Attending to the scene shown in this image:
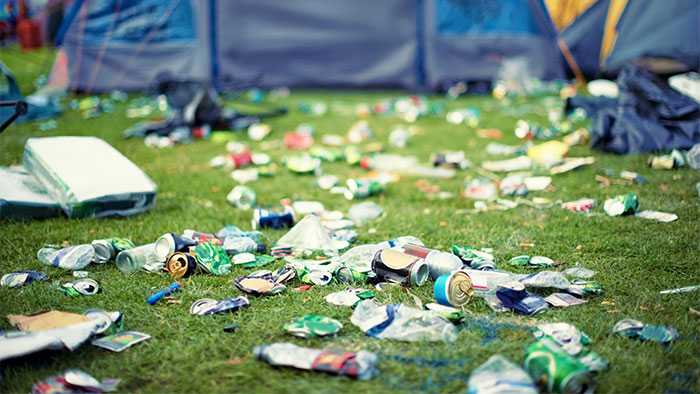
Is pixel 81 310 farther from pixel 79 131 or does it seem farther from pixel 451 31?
pixel 451 31

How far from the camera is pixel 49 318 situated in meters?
2.57

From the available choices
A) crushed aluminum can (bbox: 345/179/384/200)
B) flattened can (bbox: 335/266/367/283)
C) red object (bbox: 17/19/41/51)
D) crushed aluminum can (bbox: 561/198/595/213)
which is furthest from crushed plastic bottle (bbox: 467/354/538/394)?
red object (bbox: 17/19/41/51)

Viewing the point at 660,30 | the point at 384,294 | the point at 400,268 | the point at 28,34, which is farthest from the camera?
the point at 28,34

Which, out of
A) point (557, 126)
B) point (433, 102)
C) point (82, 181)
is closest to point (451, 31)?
point (433, 102)

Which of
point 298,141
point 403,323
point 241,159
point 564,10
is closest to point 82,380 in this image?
point 403,323

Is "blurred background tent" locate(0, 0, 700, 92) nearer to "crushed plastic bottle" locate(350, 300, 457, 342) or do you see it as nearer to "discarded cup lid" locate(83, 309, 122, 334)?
"discarded cup lid" locate(83, 309, 122, 334)

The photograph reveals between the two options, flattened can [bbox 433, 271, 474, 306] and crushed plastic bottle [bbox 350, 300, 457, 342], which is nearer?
crushed plastic bottle [bbox 350, 300, 457, 342]

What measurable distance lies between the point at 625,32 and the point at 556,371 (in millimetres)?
7828

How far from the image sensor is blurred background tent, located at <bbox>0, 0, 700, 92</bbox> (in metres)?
9.09

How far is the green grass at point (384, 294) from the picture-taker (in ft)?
7.31

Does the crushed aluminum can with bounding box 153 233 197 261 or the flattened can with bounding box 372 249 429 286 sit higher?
the flattened can with bounding box 372 249 429 286

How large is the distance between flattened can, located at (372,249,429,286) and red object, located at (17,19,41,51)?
49.3 ft

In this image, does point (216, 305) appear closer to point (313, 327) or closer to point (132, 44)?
point (313, 327)

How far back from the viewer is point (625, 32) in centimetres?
894
